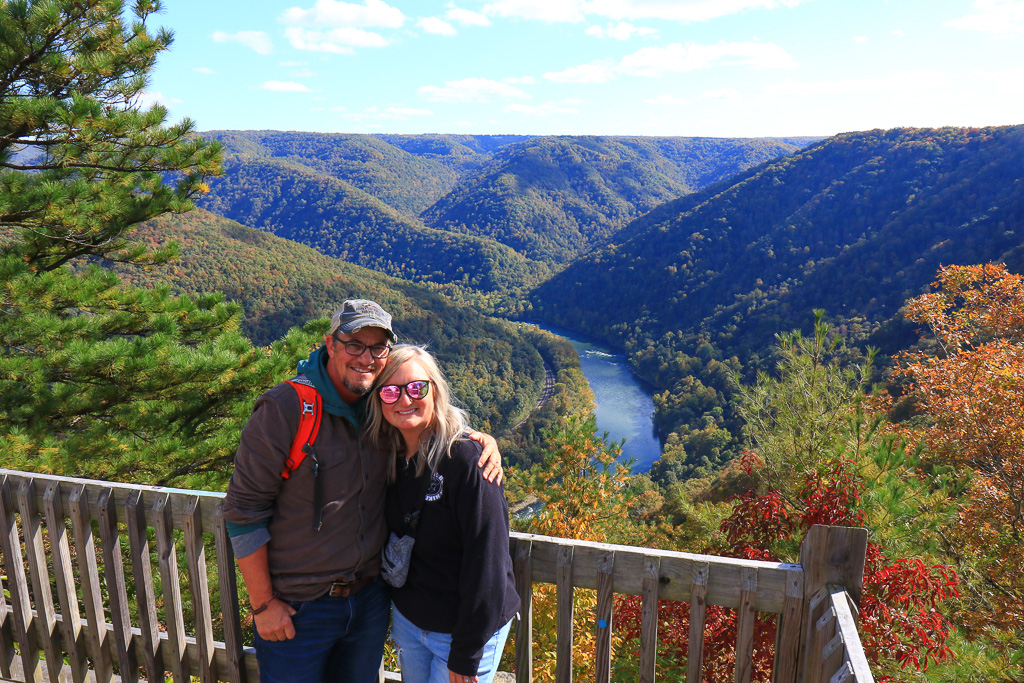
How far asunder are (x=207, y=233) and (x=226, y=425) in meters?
51.3

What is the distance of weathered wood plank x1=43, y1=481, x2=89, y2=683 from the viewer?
1.72 metres

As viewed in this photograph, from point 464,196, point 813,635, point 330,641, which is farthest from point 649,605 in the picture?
point 464,196

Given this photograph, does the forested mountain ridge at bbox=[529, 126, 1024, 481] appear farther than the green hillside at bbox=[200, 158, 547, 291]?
No

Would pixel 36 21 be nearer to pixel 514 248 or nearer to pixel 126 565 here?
pixel 126 565

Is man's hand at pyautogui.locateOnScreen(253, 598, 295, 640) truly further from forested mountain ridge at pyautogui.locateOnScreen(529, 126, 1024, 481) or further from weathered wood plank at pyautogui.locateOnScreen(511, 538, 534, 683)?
forested mountain ridge at pyautogui.locateOnScreen(529, 126, 1024, 481)

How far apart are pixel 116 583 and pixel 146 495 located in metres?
0.29

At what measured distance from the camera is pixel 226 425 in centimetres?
542

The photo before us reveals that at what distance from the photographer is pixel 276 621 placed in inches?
52.5

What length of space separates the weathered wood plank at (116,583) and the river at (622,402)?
30.9 m

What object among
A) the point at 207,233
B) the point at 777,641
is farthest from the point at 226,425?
the point at 207,233

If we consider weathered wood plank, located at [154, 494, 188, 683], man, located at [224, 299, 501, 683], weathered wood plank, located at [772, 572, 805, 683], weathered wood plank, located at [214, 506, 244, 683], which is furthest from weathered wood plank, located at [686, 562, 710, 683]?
weathered wood plank, located at [154, 494, 188, 683]

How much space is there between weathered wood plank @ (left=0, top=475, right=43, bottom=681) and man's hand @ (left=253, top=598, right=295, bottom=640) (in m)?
1.01

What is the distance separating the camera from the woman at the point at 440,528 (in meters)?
1.24

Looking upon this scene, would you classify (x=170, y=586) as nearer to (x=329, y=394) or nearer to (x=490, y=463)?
(x=329, y=394)
